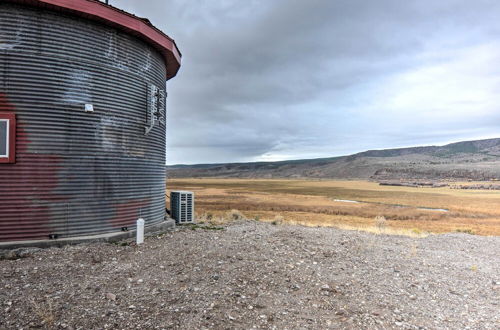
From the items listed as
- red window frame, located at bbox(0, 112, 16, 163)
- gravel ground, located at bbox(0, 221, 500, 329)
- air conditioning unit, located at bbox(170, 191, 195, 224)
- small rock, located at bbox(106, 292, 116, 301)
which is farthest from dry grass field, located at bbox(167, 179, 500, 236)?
small rock, located at bbox(106, 292, 116, 301)

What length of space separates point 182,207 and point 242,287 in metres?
7.77

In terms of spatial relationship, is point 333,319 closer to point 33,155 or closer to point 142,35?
point 33,155

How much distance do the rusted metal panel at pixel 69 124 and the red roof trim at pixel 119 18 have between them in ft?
Result: 1.10

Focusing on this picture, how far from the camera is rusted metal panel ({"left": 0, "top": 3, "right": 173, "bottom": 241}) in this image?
8.00 m

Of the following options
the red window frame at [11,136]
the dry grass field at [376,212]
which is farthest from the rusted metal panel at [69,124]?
the dry grass field at [376,212]

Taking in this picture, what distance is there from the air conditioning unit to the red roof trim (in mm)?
5687

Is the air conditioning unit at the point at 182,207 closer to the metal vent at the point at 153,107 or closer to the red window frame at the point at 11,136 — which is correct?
the metal vent at the point at 153,107

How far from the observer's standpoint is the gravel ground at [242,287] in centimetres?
490

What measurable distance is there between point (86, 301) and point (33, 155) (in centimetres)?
475

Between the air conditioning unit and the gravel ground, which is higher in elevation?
the air conditioning unit

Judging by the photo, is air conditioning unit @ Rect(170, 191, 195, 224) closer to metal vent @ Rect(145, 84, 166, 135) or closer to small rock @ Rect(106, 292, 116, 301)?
metal vent @ Rect(145, 84, 166, 135)

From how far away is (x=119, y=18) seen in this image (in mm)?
9266

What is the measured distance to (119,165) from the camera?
9648mm

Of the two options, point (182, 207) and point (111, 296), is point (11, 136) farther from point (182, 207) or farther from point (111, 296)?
point (182, 207)
